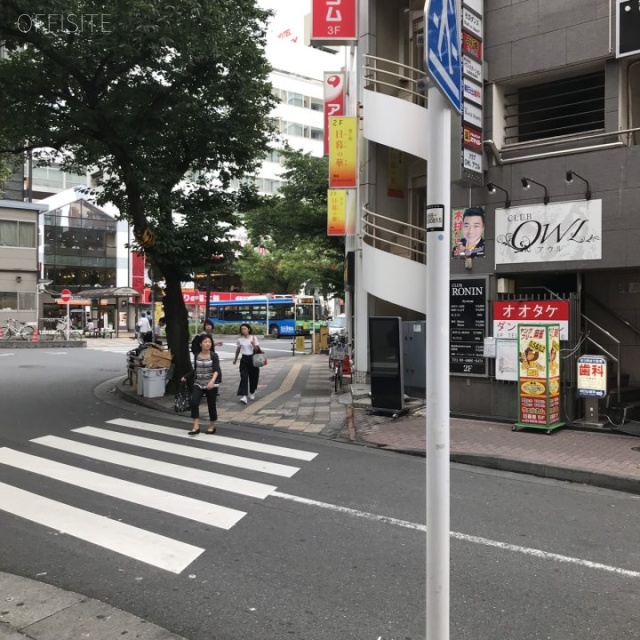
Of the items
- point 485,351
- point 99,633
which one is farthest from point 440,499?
point 485,351

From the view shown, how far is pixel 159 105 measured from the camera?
13.2m

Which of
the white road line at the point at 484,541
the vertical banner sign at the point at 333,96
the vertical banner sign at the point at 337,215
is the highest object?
the vertical banner sign at the point at 333,96

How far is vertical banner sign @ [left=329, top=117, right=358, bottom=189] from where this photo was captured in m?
14.1

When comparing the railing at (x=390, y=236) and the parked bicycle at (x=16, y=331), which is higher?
the railing at (x=390, y=236)

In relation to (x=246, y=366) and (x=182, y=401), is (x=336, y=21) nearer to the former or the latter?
(x=246, y=366)

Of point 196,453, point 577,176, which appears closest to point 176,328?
point 196,453

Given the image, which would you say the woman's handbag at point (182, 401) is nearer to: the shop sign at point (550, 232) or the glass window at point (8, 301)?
the shop sign at point (550, 232)

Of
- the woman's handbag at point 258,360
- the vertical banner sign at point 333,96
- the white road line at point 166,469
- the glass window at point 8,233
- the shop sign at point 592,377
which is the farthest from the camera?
the glass window at point 8,233

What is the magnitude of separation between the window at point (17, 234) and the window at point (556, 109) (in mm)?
34625

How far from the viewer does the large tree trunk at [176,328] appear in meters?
14.0

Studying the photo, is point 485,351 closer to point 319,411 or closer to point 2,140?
point 319,411

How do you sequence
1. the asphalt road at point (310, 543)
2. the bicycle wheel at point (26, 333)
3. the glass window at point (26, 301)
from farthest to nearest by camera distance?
1. the glass window at point (26, 301)
2. the bicycle wheel at point (26, 333)
3. the asphalt road at point (310, 543)

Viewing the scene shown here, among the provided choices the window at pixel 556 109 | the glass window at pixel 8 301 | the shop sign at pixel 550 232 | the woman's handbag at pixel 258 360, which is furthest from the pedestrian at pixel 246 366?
the glass window at pixel 8 301

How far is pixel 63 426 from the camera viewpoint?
10391 mm
